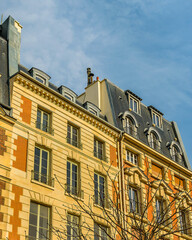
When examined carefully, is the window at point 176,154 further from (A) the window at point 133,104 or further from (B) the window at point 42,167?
(B) the window at point 42,167

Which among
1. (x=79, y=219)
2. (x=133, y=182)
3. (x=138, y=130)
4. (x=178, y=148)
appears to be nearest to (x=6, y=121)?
(x=79, y=219)

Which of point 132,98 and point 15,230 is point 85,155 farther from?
point 132,98

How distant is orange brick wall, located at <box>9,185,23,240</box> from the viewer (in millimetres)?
16219

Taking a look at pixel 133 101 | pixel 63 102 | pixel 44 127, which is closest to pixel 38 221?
pixel 44 127

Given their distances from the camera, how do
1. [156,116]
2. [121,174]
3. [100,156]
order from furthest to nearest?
[156,116] < [121,174] < [100,156]

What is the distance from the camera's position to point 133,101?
29.8m

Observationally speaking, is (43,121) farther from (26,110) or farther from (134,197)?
(134,197)

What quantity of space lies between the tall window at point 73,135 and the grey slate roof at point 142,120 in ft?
12.9

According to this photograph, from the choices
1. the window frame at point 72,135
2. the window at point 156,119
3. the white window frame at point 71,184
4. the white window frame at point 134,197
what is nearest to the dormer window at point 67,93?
the window frame at point 72,135

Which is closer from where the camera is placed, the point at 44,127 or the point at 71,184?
the point at 71,184

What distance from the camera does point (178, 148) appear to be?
31172 mm

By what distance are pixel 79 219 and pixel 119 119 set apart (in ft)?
28.8

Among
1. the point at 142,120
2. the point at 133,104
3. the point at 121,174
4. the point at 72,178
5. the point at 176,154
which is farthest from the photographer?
the point at 176,154

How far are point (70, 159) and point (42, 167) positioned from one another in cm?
228
